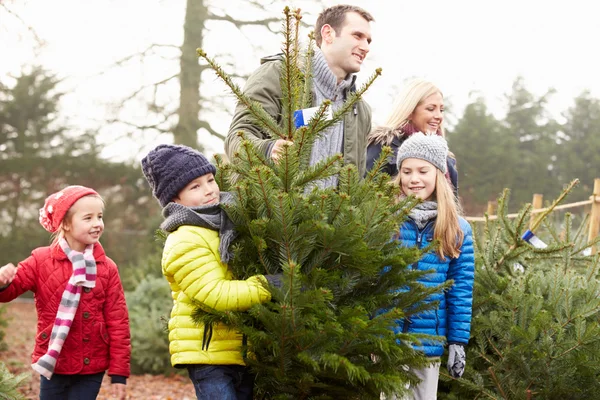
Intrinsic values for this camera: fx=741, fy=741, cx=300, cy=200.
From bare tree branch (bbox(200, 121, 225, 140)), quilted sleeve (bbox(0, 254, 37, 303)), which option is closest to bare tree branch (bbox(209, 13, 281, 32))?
bare tree branch (bbox(200, 121, 225, 140))

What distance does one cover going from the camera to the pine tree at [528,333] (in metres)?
4.46

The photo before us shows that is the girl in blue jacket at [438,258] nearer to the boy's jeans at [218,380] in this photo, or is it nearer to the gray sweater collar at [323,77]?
the gray sweater collar at [323,77]

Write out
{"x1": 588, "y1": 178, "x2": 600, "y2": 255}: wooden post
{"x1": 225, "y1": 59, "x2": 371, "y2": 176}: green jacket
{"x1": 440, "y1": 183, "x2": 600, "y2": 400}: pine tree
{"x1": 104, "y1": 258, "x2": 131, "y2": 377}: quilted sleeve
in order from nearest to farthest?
{"x1": 225, "y1": 59, "x2": 371, "y2": 176}: green jacket < {"x1": 104, "y1": 258, "x2": 131, "y2": 377}: quilted sleeve < {"x1": 440, "y1": 183, "x2": 600, "y2": 400}: pine tree < {"x1": 588, "y1": 178, "x2": 600, "y2": 255}: wooden post

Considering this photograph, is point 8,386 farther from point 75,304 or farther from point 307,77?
point 307,77

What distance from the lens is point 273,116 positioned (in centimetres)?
404

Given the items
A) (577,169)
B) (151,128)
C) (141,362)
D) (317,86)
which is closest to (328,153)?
(317,86)

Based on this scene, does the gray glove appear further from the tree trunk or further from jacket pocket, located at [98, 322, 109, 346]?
the tree trunk

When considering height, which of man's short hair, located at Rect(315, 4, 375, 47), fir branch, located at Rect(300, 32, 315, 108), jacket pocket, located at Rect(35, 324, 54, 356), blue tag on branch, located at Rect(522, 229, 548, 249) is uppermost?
man's short hair, located at Rect(315, 4, 375, 47)

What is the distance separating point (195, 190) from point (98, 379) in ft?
4.78

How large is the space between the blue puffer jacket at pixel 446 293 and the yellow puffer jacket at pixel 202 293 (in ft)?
3.88

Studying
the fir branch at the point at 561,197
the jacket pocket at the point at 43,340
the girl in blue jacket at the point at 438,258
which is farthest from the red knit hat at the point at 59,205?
the fir branch at the point at 561,197

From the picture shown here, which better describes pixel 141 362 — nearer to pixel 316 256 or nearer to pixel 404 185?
pixel 404 185

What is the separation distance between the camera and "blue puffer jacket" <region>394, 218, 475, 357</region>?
3.97 m

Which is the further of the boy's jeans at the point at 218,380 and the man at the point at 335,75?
the man at the point at 335,75
